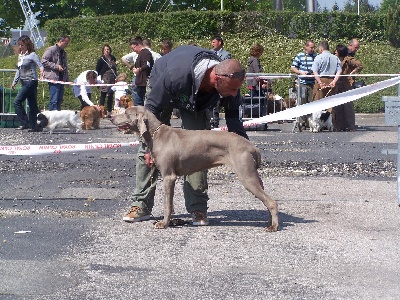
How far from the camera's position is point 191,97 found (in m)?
7.92

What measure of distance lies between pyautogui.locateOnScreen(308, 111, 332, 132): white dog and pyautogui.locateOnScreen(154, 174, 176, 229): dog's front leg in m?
11.1

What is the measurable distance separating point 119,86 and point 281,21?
14.4m

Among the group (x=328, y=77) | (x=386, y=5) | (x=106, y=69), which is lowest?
(x=328, y=77)

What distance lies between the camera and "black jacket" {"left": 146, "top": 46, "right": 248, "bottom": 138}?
780cm

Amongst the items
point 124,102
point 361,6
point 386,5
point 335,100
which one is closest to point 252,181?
point 335,100

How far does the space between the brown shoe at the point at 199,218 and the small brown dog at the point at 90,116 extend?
39.3ft

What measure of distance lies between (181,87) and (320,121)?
11.6 metres

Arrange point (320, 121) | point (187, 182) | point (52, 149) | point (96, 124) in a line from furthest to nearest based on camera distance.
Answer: point (96, 124)
point (320, 121)
point (52, 149)
point (187, 182)

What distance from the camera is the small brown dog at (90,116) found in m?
20.1

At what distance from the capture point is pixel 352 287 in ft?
20.5

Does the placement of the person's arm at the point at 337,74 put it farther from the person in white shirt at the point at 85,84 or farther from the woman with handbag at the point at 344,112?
the person in white shirt at the point at 85,84

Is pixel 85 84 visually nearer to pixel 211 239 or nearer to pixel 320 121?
pixel 320 121

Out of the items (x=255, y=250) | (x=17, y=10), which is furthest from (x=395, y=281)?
(x=17, y=10)

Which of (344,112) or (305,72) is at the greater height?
(305,72)
